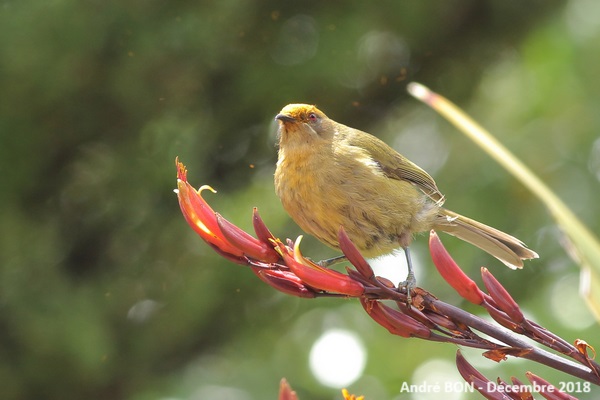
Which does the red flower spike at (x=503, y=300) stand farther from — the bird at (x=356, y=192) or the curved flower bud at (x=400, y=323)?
the bird at (x=356, y=192)

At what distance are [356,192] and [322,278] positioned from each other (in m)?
1.01

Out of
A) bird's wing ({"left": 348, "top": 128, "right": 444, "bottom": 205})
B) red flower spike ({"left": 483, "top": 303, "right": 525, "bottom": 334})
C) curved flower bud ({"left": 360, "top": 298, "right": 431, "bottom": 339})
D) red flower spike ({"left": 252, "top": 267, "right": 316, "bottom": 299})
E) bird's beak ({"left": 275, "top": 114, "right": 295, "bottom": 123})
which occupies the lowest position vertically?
curved flower bud ({"left": 360, "top": 298, "right": 431, "bottom": 339})

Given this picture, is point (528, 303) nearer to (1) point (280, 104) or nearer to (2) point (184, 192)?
(1) point (280, 104)

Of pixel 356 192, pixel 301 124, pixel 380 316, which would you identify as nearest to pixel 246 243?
pixel 380 316

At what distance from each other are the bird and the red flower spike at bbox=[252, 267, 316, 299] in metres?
0.65

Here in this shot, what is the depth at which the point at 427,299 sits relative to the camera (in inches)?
62.6

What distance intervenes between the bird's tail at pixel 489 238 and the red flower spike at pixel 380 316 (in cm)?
106

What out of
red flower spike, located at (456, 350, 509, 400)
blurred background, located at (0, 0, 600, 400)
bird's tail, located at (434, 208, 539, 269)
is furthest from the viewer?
blurred background, located at (0, 0, 600, 400)

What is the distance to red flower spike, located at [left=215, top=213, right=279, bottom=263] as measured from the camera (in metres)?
1.60

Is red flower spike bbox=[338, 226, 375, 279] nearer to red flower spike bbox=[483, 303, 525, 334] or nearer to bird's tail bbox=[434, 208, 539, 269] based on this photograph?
red flower spike bbox=[483, 303, 525, 334]

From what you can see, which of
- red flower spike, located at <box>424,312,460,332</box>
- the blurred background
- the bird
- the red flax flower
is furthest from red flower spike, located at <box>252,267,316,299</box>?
the blurred background

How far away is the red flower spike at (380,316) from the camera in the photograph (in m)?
1.56

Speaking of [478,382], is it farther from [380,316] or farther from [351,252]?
[351,252]

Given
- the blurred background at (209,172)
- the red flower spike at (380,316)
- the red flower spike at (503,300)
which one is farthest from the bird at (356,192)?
the blurred background at (209,172)
